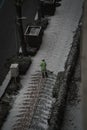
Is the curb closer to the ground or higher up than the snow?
higher up

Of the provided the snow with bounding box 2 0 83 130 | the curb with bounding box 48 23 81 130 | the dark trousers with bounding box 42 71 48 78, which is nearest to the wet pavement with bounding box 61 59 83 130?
the curb with bounding box 48 23 81 130

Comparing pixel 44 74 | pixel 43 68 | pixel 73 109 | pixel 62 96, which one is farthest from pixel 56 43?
pixel 62 96

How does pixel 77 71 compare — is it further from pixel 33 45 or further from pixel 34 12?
pixel 34 12

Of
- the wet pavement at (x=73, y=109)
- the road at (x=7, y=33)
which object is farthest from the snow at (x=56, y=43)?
the wet pavement at (x=73, y=109)

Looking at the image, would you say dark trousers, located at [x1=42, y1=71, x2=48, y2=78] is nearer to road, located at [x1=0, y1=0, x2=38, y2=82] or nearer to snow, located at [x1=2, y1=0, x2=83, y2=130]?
snow, located at [x1=2, y1=0, x2=83, y2=130]

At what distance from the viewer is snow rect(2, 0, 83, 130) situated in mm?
16031

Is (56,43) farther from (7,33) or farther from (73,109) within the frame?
(73,109)

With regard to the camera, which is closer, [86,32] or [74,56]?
[86,32]

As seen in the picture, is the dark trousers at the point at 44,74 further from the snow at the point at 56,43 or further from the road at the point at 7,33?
the road at the point at 7,33

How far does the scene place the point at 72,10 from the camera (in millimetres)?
27266

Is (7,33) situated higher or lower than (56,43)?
higher

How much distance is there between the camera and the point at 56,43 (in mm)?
21969

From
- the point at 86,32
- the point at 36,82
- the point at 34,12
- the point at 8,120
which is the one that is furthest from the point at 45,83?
the point at 86,32

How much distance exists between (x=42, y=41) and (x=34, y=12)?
15.7 feet
